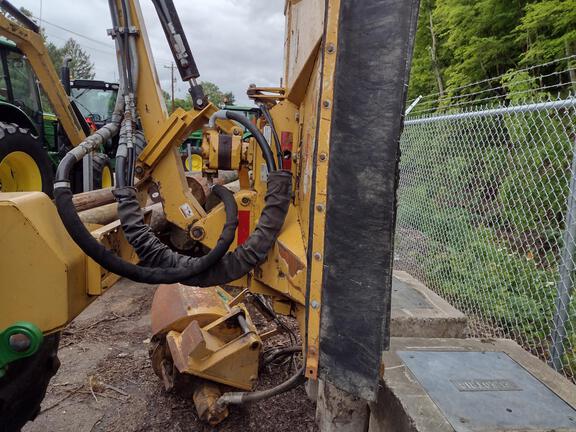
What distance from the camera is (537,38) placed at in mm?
7539

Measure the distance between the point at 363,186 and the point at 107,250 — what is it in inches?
46.6

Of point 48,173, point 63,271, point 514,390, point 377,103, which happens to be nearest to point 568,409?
point 514,390

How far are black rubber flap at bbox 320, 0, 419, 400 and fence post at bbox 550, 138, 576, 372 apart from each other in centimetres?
178

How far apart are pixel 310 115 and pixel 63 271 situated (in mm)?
1279

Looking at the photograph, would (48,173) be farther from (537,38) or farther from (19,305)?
(537,38)

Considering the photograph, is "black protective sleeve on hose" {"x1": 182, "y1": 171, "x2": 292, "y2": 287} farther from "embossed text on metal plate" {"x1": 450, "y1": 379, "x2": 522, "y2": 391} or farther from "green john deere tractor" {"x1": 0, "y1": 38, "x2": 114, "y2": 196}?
"green john deere tractor" {"x1": 0, "y1": 38, "x2": 114, "y2": 196}

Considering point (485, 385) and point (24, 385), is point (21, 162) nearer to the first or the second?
point (24, 385)

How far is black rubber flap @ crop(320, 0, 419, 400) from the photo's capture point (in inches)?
61.0

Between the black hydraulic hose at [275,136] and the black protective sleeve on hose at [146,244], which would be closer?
the black protective sleeve on hose at [146,244]

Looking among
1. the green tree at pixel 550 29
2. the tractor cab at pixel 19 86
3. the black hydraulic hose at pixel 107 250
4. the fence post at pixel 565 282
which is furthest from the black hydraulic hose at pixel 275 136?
the green tree at pixel 550 29

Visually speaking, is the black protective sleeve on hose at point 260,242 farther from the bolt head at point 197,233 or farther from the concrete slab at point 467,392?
the concrete slab at point 467,392

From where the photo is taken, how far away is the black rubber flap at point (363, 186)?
1.55 metres

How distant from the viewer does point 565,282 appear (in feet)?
9.27

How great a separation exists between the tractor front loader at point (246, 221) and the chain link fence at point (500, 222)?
6.10ft
